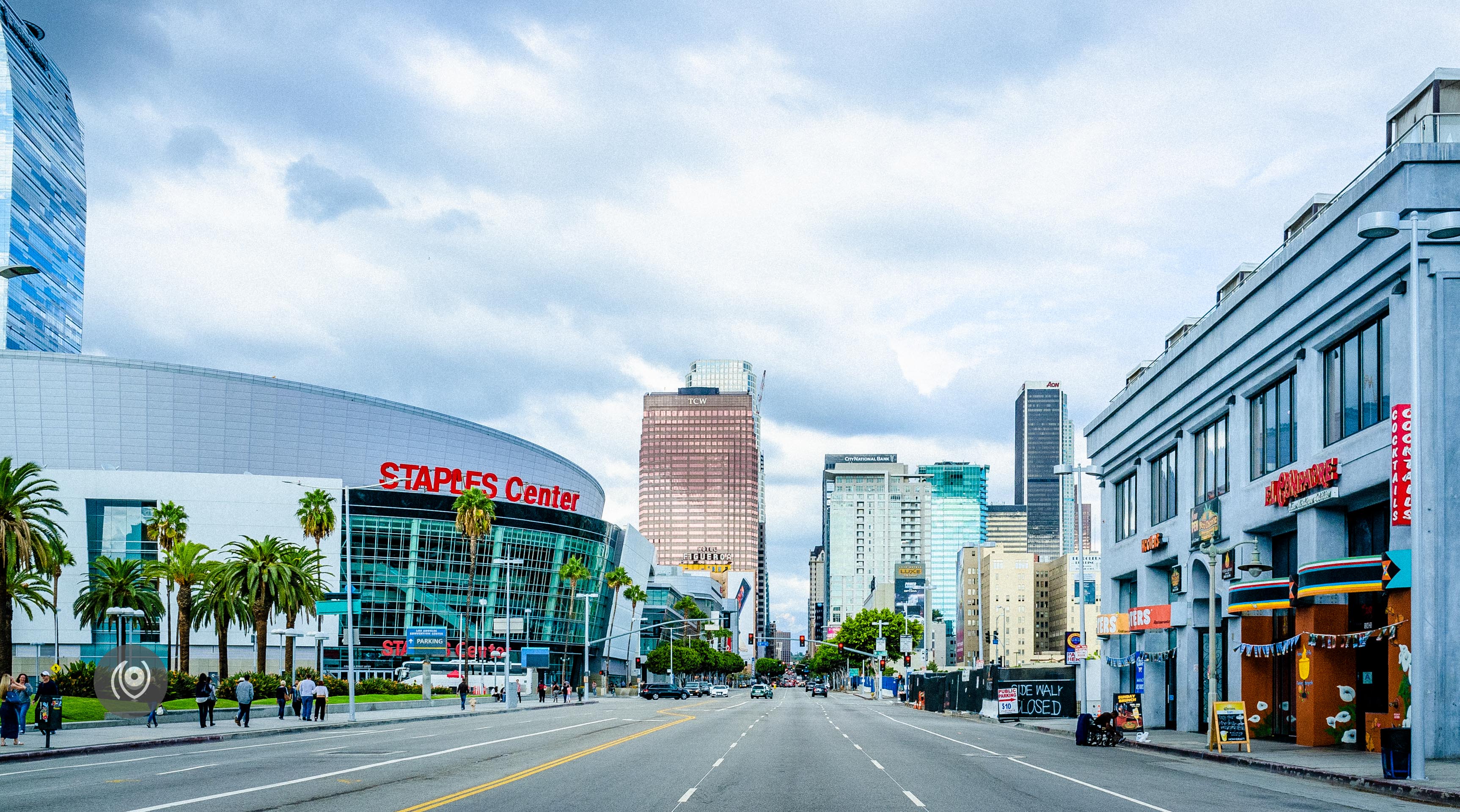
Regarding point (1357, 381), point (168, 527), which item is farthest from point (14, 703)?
point (168, 527)

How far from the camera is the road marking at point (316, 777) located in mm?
18109

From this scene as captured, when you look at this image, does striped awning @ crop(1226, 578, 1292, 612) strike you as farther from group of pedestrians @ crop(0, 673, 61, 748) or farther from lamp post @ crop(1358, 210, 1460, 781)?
group of pedestrians @ crop(0, 673, 61, 748)

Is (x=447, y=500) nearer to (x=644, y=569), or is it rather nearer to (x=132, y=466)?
(x=132, y=466)

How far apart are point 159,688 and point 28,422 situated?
287 feet

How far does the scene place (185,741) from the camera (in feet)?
123

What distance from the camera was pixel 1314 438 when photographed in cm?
3438

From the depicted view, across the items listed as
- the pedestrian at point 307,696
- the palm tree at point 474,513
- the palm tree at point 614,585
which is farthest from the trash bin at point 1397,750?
the palm tree at point 614,585

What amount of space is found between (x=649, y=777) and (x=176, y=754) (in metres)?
15.9

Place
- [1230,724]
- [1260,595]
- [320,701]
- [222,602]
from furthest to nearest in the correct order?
[222,602]
[320,701]
[1260,595]
[1230,724]

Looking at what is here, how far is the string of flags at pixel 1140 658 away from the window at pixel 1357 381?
17.3 m

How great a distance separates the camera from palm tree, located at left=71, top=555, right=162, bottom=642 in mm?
78062

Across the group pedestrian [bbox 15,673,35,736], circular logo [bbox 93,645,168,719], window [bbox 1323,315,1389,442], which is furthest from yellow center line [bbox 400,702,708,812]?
window [bbox 1323,315,1389,442]

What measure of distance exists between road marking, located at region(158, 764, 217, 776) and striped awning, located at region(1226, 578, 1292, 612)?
96.7 feet

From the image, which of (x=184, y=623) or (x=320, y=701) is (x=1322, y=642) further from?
(x=184, y=623)
